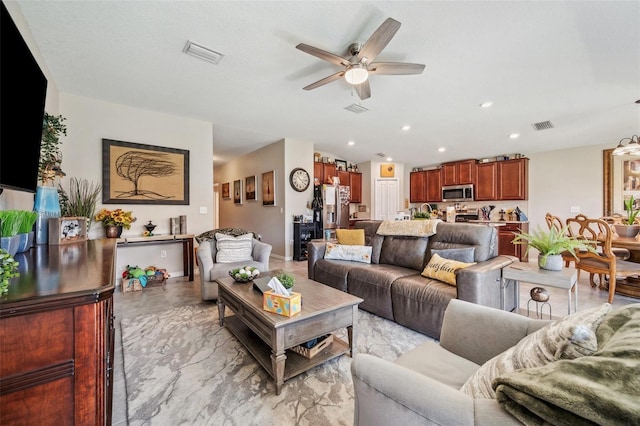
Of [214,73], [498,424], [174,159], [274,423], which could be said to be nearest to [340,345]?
[274,423]

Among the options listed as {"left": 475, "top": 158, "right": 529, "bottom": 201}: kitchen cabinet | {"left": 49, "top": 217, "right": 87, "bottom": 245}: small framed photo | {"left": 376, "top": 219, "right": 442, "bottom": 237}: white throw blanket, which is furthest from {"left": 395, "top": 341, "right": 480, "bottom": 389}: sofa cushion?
{"left": 475, "top": 158, "right": 529, "bottom": 201}: kitchen cabinet

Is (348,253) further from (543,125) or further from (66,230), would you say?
(543,125)

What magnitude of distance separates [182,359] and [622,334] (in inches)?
92.7

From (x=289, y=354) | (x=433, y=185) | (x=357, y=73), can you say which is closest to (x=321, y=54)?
(x=357, y=73)

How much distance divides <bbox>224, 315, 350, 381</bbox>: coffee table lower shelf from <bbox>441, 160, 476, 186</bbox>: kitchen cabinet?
6.20 meters

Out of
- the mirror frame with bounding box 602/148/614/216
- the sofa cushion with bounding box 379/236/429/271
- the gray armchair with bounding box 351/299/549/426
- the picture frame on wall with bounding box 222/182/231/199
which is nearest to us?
the gray armchair with bounding box 351/299/549/426

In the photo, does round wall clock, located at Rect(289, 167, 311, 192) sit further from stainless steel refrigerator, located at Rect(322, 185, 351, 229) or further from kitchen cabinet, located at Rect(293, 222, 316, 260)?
kitchen cabinet, located at Rect(293, 222, 316, 260)

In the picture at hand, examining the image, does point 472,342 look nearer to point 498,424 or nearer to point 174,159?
point 498,424

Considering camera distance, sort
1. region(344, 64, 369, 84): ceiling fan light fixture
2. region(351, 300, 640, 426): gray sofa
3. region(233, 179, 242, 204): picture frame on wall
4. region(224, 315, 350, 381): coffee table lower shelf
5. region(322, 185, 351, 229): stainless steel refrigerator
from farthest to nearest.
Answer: region(233, 179, 242, 204): picture frame on wall
region(322, 185, 351, 229): stainless steel refrigerator
region(344, 64, 369, 84): ceiling fan light fixture
region(224, 315, 350, 381): coffee table lower shelf
region(351, 300, 640, 426): gray sofa

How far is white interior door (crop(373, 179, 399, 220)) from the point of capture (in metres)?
7.53

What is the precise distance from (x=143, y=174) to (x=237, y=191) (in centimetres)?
346

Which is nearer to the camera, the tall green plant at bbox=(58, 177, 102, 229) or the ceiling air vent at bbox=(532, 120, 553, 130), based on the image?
the tall green plant at bbox=(58, 177, 102, 229)

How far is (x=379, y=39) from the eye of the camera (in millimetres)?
2057

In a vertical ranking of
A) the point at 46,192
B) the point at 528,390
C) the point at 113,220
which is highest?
the point at 46,192
